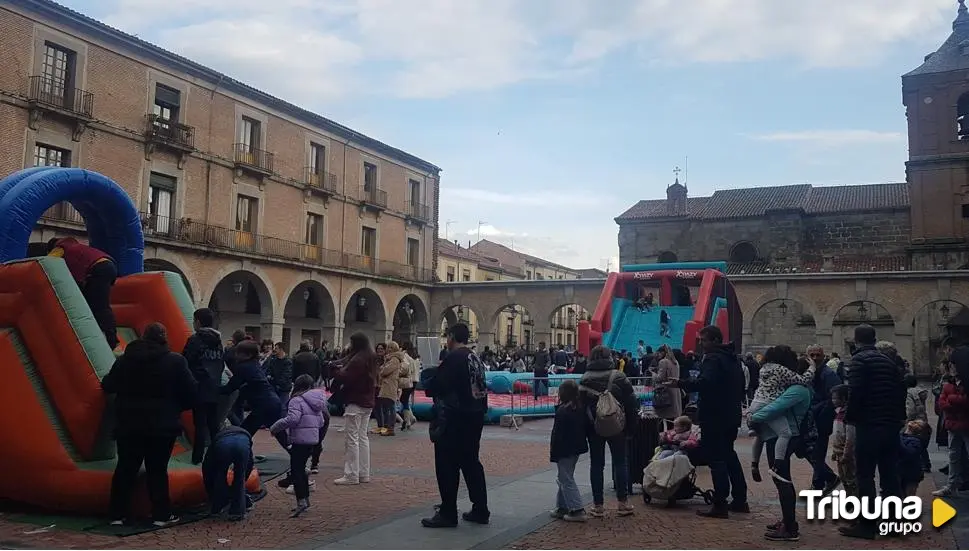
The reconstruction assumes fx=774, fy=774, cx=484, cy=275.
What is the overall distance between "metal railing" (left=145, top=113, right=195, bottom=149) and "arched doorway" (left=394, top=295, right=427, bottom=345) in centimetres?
1279

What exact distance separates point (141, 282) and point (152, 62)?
1979 centimetres

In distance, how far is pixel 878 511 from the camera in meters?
6.02

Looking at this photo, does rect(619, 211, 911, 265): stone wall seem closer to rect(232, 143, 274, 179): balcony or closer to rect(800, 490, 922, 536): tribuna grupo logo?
rect(232, 143, 274, 179): balcony

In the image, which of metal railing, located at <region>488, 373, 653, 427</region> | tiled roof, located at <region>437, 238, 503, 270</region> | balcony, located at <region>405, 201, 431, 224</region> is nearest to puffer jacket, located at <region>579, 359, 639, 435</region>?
metal railing, located at <region>488, 373, 653, 427</region>

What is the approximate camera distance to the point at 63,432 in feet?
20.6

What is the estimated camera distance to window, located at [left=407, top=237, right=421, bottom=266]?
36969mm

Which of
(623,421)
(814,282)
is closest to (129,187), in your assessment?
(623,421)

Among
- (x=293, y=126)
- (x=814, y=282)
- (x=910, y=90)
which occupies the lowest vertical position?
(x=814, y=282)

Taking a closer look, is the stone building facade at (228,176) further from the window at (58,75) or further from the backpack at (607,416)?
the backpack at (607,416)

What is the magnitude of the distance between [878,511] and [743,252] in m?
36.4

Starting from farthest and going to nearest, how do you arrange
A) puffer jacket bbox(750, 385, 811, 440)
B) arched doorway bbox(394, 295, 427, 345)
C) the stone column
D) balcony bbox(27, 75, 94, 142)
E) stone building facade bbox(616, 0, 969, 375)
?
arched doorway bbox(394, 295, 427, 345) < the stone column < stone building facade bbox(616, 0, 969, 375) < balcony bbox(27, 75, 94, 142) < puffer jacket bbox(750, 385, 811, 440)

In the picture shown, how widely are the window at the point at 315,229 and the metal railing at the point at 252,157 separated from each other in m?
2.94

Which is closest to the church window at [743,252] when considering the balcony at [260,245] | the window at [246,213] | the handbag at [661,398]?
the balcony at [260,245]

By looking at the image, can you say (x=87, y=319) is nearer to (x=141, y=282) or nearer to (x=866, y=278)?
(x=141, y=282)
